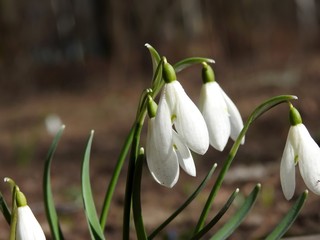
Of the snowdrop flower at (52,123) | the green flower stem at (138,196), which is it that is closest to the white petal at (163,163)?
the green flower stem at (138,196)

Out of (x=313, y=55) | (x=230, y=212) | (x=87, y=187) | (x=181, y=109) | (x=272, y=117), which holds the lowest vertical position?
(x=313, y=55)

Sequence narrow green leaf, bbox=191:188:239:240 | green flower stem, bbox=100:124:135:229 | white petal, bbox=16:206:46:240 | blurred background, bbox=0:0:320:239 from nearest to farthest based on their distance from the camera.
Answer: white petal, bbox=16:206:46:240 → narrow green leaf, bbox=191:188:239:240 → green flower stem, bbox=100:124:135:229 → blurred background, bbox=0:0:320:239

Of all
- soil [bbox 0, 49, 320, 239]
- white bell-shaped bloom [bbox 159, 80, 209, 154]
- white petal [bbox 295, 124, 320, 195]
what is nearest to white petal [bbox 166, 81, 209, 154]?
white bell-shaped bloom [bbox 159, 80, 209, 154]

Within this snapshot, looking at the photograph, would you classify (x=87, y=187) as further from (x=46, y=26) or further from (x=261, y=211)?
(x=46, y=26)

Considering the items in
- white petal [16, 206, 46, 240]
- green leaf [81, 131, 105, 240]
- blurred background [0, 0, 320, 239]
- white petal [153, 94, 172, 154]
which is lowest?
blurred background [0, 0, 320, 239]

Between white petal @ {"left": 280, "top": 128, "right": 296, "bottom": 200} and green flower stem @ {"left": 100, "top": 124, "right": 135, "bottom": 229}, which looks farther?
green flower stem @ {"left": 100, "top": 124, "right": 135, "bottom": 229}

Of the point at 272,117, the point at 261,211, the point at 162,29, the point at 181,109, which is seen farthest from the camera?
the point at 162,29

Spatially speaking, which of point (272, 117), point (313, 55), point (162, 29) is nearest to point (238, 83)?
point (313, 55)

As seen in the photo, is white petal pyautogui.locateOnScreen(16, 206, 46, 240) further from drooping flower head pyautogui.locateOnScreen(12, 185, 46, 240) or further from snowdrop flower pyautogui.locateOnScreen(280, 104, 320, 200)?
snowdrop flower pyautogui.locateOnScreen(280, 104, 320, 200)
